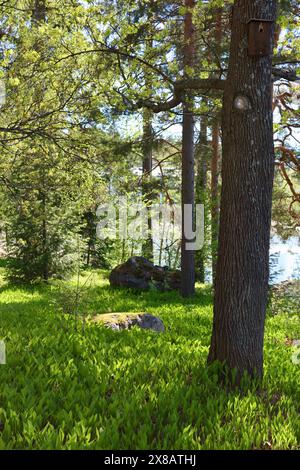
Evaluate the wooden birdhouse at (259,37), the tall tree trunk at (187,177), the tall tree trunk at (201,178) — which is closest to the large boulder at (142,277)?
the tall tree trunk at (187,177)

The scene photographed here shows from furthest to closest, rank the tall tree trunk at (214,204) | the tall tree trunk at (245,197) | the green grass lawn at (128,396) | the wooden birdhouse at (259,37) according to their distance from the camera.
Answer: the tall tree trunk at (214,204) → the tall tree trunk at (245,197) → the wooden birdhouse at (259,37) → the green grass lawn at (128,396)

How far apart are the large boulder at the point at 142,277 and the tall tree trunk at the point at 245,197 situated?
8.78 metres

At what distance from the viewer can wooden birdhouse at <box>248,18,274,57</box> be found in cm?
397

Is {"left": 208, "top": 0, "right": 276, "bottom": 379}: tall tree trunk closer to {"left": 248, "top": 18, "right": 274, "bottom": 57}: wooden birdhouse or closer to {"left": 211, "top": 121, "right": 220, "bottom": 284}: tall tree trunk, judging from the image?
{"left": 248, "top": 18, "right": 274, "bottom": 57}: wooden birdhouse

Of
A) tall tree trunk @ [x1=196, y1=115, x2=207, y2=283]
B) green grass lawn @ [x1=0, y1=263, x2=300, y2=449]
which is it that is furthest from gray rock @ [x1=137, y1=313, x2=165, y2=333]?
tall tree trunk @ [x1=196, y1=115, x2=207, y2=283]

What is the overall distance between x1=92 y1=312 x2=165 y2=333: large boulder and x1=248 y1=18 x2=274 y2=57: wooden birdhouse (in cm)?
433

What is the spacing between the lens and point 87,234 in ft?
67.7

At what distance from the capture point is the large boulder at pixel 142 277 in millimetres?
13117

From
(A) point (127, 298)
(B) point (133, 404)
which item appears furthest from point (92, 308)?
(B) point (133, 404)

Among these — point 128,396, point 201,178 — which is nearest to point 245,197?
point 128,396

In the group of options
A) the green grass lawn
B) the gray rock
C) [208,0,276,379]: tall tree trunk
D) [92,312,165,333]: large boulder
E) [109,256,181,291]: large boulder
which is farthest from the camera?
[109,256,181,291]: large boulder

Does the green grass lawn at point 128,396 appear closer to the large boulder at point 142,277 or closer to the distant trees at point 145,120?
the distant trees at point 145,120

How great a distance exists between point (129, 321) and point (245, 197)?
3.46 m

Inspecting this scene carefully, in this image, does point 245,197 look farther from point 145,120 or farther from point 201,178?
point 201,178
